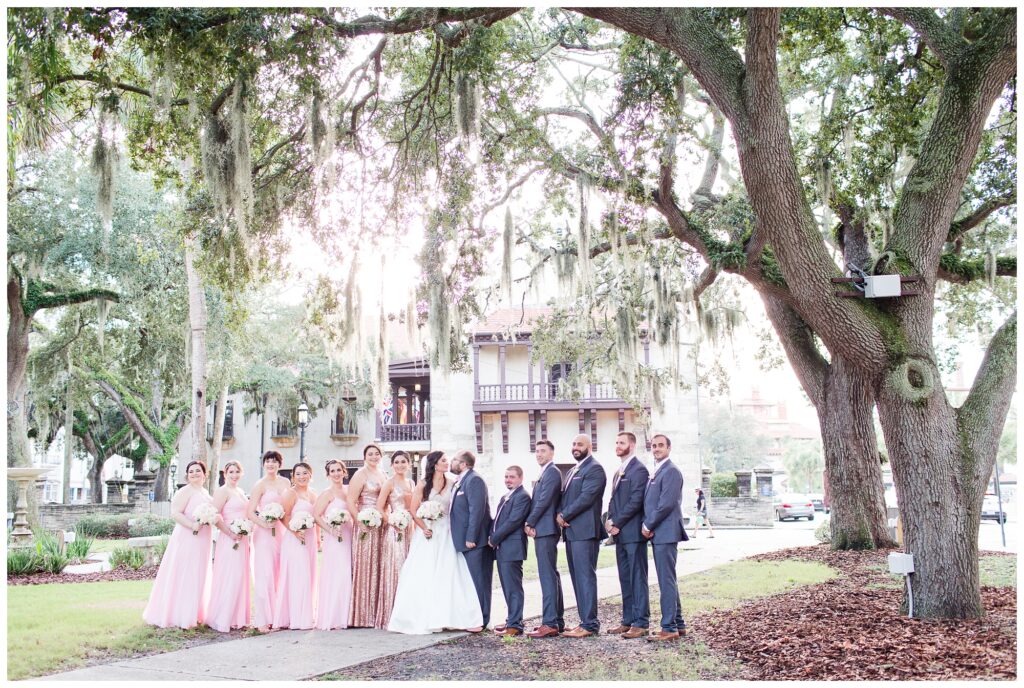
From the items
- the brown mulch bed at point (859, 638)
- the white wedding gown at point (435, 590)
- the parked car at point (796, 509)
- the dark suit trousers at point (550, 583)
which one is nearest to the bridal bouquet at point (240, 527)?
the white wedding gown at point (435, 590)

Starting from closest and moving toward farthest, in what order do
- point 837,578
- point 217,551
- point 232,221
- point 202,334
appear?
1. point 217,551
2. point 232,221
3. point 837,578
4. point 202,334

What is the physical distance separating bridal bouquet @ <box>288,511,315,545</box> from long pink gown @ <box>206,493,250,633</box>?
1.67ft

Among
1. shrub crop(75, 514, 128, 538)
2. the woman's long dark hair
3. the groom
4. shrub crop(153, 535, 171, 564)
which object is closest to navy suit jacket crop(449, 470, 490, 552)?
the groom

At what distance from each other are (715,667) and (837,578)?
5.37m

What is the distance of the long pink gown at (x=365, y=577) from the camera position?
782cm

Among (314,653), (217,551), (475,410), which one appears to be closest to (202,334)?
(217,551)

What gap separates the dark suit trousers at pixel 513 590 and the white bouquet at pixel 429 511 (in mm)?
698

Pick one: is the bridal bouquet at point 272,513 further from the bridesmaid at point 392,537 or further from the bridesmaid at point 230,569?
the bridesmaid at point 392,537

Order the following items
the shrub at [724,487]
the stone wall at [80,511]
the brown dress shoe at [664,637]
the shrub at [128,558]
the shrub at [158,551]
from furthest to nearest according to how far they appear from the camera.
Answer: the shrub at [724,487]
the stone wall at [80,511]
the shrub at [158,551]
the shrub at [128,558]
the brown dress shoe at [664,637]

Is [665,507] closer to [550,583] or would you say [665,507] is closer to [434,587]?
[550,583]

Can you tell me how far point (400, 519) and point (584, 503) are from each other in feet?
5.43

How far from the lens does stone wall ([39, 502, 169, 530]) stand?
2497cm

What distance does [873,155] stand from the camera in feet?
36.7

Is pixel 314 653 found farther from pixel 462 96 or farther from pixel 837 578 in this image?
pixel 837 578
